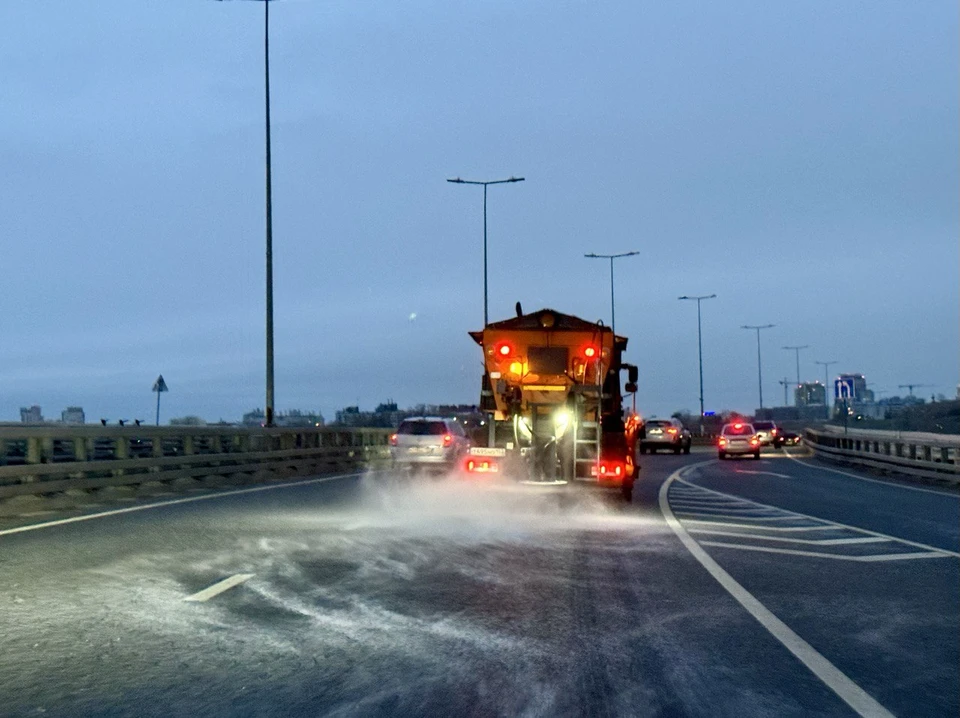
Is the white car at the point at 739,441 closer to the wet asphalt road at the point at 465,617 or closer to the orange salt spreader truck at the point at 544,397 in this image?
the orange salt spreader truck at the point at 544,397

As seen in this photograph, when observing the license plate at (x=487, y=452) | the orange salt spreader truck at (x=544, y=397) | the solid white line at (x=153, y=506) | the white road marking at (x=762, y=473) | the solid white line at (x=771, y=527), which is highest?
the orange salt spreader truck at (x=544, y=397)

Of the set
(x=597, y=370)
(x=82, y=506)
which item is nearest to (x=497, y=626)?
(x=82, y=506)

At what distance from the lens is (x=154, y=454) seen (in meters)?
24.0

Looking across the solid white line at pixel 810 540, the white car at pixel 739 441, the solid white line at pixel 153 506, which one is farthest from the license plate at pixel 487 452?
the white car at pixel 739 441

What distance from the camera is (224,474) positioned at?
88.3ft

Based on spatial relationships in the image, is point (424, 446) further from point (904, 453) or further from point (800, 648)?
point (800, 648)

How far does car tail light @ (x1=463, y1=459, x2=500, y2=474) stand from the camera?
22.5m

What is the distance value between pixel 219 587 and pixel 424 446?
884 inches

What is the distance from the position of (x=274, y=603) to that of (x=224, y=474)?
17.4 metres

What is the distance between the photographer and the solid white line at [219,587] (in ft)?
33.1

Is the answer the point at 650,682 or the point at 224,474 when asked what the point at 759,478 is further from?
the point at 650,682

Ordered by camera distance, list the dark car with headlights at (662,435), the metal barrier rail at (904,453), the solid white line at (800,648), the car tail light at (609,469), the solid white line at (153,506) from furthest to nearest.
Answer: the dark car with headlights at (662,435), the metal barrier rail at (904,453), the car tail light at (609,469), the solid white line at (153,506), the solid white line at (800,648)

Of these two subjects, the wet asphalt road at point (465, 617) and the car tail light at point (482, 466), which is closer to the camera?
the wet asphalt road at point (465, 617)

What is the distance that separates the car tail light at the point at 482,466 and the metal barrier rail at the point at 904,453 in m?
12.3
